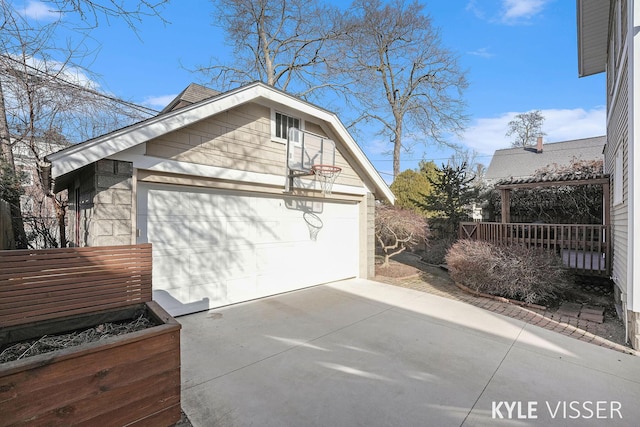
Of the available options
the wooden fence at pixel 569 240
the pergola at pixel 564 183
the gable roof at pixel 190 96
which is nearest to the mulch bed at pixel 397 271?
the wooden fence at pixel 569 240

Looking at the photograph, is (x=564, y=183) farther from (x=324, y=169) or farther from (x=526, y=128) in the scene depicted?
(x=526, y=128)

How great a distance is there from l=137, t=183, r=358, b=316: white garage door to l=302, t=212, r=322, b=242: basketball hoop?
0.04 m

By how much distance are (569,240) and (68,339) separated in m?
9.82

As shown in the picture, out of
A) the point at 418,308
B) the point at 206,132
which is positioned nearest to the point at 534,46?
the point at 418,308

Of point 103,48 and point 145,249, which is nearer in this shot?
point 145,249

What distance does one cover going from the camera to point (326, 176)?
22.6 ft

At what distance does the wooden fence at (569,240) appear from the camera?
6910 millimetres

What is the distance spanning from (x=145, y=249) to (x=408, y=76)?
58.8 ft

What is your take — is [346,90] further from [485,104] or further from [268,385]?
[268,385]

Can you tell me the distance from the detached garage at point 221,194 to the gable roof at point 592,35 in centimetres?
654

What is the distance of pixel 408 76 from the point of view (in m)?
17.2

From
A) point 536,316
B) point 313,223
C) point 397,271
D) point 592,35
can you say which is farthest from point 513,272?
point 592,35

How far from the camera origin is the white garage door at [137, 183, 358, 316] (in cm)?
475

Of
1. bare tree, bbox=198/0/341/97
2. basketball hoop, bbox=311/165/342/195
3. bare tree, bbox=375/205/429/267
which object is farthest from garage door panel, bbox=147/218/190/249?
bare tree, bbox=198/0/341/97
